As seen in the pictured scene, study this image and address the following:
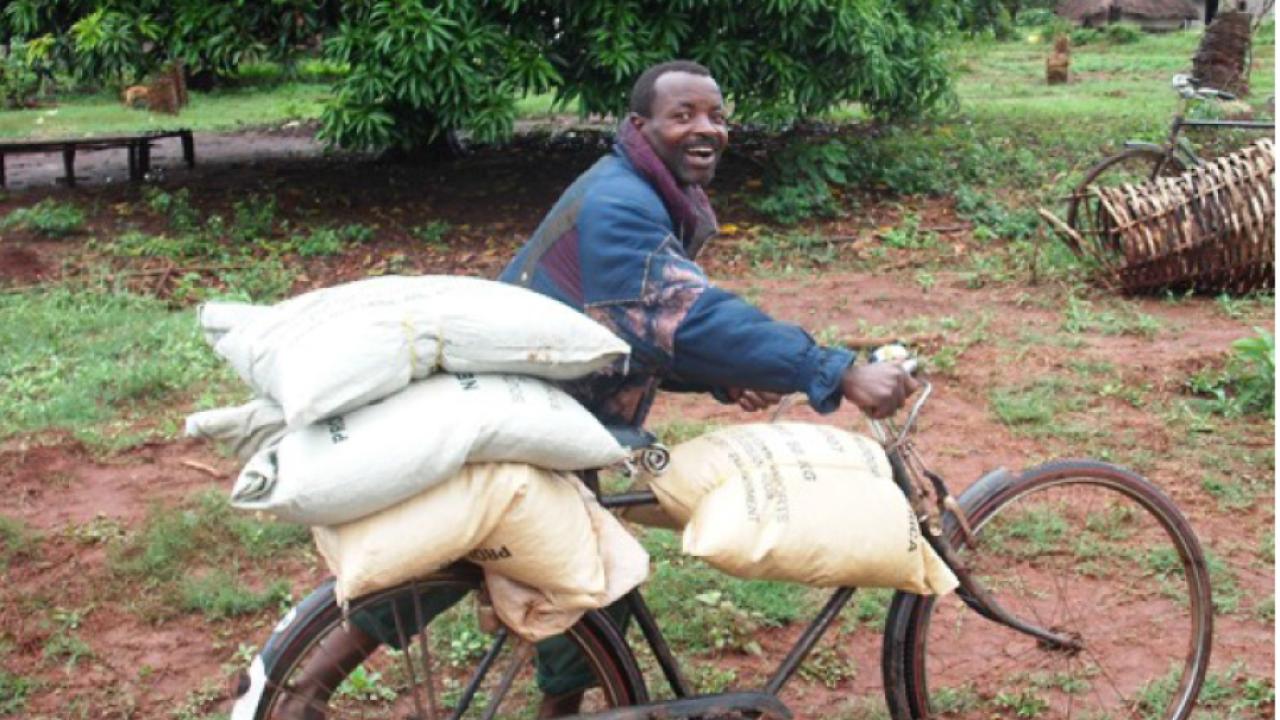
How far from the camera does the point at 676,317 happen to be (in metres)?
2.84

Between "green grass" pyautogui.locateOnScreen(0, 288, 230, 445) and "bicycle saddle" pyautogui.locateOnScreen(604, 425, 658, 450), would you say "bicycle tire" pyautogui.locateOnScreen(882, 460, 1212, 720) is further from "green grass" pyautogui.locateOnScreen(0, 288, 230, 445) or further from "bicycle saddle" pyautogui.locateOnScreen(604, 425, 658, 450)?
"green grass" pyautogui.locateOnScreen(0, 288, 230, 445)

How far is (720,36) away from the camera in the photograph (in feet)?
31.0

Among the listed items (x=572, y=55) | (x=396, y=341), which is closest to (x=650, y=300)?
(x=396, y=341)

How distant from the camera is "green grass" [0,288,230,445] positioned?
20.2 ft

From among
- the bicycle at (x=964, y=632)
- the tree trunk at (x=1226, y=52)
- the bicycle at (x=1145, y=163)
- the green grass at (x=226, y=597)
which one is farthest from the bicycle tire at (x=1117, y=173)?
the green grass at (x=226, y=597)

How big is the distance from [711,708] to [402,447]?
2.91 ft

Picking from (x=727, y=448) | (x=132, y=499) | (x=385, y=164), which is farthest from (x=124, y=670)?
(x=385, y=164)

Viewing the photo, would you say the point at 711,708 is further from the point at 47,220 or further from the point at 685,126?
the point at 47,220

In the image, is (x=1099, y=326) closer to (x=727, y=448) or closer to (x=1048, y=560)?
(x=1048, y=560)

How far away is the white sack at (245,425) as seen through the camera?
2.71 metres

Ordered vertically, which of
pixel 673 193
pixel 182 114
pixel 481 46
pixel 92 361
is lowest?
pixel 182 114

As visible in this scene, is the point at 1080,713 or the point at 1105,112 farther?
the point at 1105,112

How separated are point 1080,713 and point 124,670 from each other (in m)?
2.48

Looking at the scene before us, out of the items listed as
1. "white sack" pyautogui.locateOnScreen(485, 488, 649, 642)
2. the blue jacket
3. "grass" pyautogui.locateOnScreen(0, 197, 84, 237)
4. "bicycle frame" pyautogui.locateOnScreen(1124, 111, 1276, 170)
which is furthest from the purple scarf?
"grass" pyautogui.locateOnScreen(0, 197, 84, 237)
